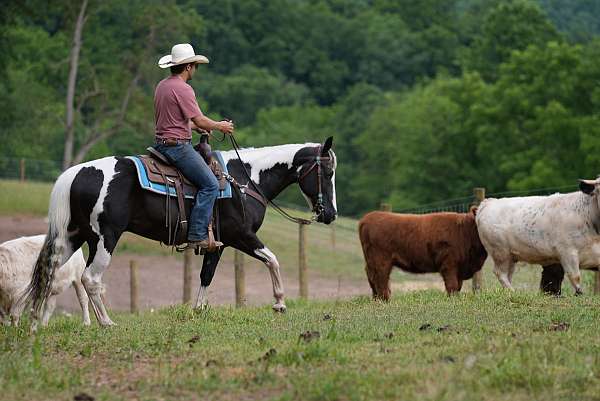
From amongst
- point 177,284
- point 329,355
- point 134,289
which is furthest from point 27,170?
point 329,355

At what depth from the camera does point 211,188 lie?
13.1 meters

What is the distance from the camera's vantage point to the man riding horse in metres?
12.9

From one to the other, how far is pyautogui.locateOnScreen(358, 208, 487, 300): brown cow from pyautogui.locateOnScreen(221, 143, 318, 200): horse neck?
198 centimetres

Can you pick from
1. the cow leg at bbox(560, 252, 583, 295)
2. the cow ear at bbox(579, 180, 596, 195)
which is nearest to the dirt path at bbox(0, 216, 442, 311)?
the cow leg at bbox(560, 252, 583, 295)

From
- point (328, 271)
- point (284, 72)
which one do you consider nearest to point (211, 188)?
point (328, 271)

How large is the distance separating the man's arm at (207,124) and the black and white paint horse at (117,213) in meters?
0.86

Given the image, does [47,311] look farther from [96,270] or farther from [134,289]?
[134,289]

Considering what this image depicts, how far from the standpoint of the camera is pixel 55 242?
1216cm

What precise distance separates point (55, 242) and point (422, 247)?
18.0ft

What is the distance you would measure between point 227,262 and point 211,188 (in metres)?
23.0

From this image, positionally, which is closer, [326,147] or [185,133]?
[185,133]

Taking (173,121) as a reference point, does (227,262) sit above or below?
below

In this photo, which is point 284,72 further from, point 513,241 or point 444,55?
point 513,241

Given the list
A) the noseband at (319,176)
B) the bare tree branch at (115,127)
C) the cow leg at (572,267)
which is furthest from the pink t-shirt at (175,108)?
the bare tree branch at (115,127)
